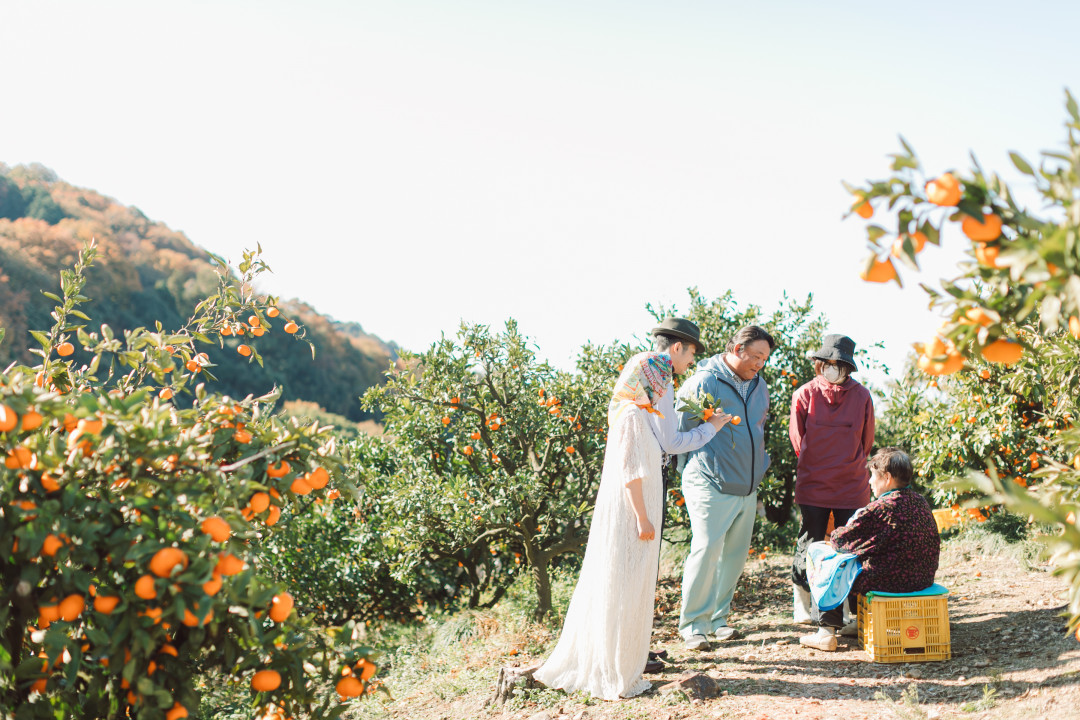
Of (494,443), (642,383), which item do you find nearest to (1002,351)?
(642,383)

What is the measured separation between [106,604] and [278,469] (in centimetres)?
49

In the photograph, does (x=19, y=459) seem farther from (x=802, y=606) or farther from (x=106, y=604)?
(x=802, y=606)

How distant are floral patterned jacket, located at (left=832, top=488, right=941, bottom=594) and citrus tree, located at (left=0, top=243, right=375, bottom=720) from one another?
2673 millimetres

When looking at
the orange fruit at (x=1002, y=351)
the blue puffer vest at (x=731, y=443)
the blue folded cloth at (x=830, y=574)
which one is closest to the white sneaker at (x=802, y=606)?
the blue folded cloth at (x=830, y=574)

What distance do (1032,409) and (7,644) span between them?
5.90 m

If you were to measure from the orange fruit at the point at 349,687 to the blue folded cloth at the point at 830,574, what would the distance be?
8.65 ft

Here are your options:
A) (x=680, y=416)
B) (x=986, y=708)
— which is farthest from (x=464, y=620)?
(x=986, y=708)

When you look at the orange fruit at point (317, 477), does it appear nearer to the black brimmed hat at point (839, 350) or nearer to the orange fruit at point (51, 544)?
the orange fruit at point (51, 544)

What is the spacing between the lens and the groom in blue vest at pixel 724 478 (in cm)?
388

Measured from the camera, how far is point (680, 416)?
149 inches

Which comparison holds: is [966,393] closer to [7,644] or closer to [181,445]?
[181,445]

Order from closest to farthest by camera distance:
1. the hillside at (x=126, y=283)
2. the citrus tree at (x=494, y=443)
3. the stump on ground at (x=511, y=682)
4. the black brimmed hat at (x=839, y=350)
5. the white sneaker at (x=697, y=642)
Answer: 1. the stump on ground at (x=511, y=682)
2. the white sneaker at (x=697, y=642)
3. the black brimmed hat at (x=839, y=350)
4. the citrus tree at (x=494, y=443)
5. the hillside at (x=126, y=283)

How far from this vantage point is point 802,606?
14.3 feet

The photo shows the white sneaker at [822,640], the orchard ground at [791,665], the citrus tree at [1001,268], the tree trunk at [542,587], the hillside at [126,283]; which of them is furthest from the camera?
the hillside at [126,283]
